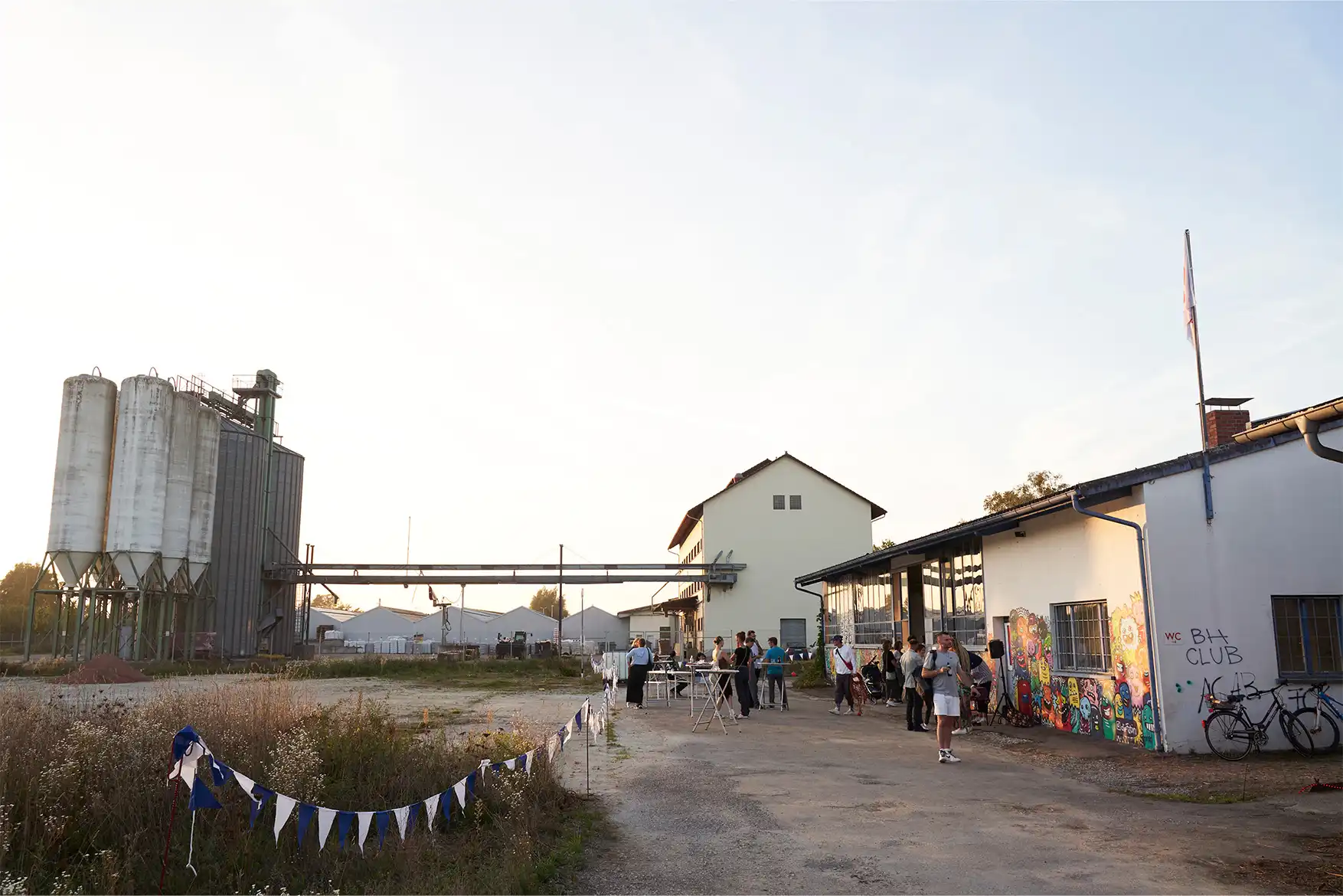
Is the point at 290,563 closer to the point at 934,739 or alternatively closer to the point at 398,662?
the point at 398,662

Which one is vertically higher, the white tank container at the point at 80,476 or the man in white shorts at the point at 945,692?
the white tank container at the point at 80,476

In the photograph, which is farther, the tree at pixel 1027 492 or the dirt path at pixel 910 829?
the tree at pixel 1027 492

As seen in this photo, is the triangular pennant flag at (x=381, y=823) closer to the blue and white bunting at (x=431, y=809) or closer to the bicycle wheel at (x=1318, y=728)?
the blue and white bunting at (x=431, y=809)

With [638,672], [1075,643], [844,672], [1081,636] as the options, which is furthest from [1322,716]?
[638,672]

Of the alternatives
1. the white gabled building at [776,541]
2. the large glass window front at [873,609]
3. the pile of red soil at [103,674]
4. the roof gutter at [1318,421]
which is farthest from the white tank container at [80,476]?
the roof gutter at [1318,421]

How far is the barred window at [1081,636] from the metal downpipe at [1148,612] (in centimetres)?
125

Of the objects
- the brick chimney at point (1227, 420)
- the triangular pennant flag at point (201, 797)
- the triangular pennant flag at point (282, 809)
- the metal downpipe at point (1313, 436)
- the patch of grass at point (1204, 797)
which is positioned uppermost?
the brick chimney at point (1227, 420)

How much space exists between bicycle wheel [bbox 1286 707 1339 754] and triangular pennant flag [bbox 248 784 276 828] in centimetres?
1334

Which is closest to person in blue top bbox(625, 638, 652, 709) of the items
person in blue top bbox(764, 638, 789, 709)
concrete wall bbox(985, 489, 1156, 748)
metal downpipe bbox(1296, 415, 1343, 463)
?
person in blue top bbox(764, 638, 789, 709)

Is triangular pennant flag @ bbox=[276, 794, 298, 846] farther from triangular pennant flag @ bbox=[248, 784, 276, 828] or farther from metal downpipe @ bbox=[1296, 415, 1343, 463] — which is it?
metal downpipe @ bbox=[1296, 415, 1343, 463]

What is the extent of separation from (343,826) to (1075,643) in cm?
1334

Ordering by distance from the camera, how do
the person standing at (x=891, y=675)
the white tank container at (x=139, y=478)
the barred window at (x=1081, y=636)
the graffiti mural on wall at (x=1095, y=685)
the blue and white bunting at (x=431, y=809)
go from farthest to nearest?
the white tank container at (x=139, y=478), the person standing at (x=891, y=675), the barred window at (x=1081, y=636), the graffiti mural on wall at (x=1095, y=685), the blue and white bunting at (x=431, y=809)

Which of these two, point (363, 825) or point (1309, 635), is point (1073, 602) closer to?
point (1309, 635)

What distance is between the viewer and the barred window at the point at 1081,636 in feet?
52.1
